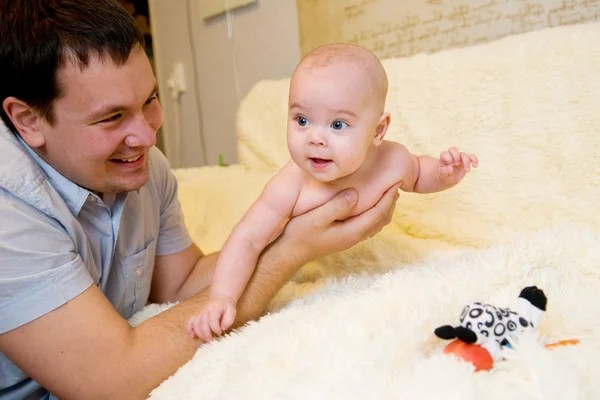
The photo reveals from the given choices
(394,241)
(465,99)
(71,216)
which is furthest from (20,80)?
(465,99)

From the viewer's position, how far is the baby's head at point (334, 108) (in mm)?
908

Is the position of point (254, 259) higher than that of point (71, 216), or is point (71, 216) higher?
point (71, 216)

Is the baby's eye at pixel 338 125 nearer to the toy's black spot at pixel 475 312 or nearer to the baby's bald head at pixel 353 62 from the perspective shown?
the baby's bald head at pixel 353 62

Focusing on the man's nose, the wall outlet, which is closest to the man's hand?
the man's nose

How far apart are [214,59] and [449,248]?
1.85 meters

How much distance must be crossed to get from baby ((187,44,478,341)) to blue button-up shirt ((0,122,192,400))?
0.81ft

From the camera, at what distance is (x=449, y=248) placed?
1277mm

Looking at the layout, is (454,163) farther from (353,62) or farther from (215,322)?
(215,322)

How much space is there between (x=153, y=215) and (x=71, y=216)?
312mm

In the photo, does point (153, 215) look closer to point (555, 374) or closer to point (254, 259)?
point (254, 259)

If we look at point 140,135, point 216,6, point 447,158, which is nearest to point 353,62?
point 447,158

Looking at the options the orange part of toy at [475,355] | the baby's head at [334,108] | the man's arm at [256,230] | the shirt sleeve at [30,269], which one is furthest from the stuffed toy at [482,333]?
the shirt sleeve at [30,269]

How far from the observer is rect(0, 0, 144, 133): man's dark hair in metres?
1.00

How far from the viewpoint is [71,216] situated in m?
1.02
